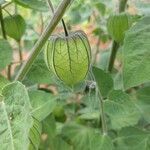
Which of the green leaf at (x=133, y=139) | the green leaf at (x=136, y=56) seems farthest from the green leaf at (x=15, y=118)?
the green leaf at (x=133, y=139)

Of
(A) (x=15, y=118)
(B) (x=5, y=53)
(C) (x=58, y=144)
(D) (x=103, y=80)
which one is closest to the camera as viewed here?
(A) (x=15, y=118)

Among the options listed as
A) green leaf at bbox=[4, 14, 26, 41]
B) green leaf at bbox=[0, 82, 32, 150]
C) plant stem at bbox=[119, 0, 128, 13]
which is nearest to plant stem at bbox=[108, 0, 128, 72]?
plant stem at bbox=[119, 0, 128, 13]

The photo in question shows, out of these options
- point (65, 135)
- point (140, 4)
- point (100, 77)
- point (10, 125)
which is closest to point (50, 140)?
point (65, 135)

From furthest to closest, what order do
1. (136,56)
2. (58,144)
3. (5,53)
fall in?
(58,144) → (5,53) → (136,56)

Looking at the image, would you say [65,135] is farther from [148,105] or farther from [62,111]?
[148,105]

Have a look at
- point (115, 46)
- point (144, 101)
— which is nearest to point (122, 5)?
point (115, 46)

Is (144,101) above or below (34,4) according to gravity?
below

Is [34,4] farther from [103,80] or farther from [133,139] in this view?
[133,139]
